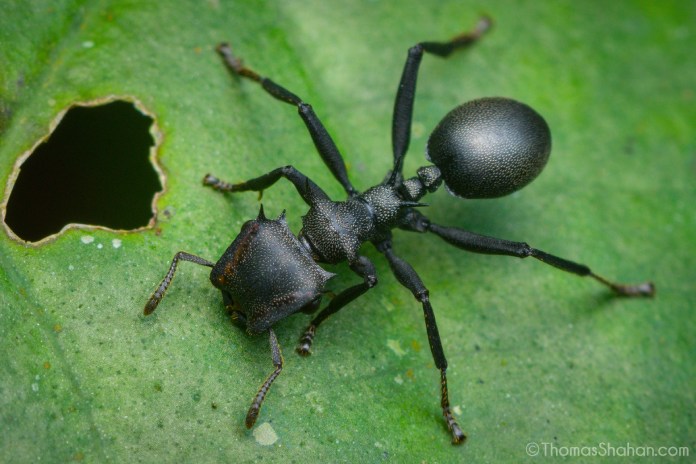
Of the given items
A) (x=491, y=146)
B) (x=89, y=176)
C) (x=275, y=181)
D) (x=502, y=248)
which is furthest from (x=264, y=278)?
(x=491, y=146)

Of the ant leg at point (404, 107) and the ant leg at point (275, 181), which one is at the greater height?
the ant leg at point (404, 107)

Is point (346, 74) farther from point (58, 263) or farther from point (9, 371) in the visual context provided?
point (9, 371)

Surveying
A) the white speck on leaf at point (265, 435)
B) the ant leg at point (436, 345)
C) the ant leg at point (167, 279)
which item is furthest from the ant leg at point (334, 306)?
the ant leg at point (167, 279)

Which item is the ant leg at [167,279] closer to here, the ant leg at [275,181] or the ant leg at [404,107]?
the ant leg at [275,181]

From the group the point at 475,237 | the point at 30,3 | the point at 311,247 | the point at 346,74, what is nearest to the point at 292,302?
the point at 311,247

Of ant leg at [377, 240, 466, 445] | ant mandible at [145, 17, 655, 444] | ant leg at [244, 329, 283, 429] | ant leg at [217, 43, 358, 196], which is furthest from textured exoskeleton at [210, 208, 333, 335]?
A: ant leg at [217, 43, 358, 196]

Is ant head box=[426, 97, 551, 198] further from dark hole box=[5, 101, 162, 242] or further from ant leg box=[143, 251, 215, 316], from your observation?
dark hole box=[5, 101, 162, 242]

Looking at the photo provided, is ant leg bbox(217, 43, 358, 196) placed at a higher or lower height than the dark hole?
higher
